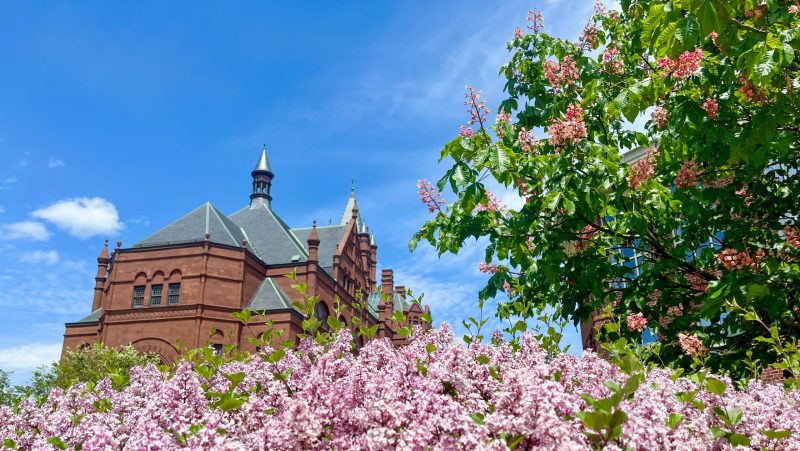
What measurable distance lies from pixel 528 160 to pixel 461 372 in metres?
4.96

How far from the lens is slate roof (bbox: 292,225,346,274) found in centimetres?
5788

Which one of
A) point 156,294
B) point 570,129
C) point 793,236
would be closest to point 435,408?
point 570,129

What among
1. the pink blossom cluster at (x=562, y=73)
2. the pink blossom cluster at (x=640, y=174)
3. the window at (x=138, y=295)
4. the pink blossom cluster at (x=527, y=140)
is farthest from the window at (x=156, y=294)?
the pink blossom cluster at (x=640, y=174)

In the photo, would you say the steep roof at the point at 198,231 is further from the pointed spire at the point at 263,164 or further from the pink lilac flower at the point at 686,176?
the pink lilac flower at the point at 686,176

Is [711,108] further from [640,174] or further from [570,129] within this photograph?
[570,129]

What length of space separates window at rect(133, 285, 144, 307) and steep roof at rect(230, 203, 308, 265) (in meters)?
10.9

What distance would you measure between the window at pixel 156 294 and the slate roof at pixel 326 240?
14929 mm

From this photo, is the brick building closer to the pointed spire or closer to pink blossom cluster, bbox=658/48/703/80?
the pointed spire

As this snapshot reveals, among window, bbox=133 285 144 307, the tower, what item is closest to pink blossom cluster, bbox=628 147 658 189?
window, bbox=133 285 144 307

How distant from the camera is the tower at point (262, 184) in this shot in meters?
61.5

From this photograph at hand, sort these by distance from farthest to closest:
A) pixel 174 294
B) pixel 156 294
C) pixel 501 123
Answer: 1. pixel 156 294
2. pixel 174 294
3. pixel 501 123

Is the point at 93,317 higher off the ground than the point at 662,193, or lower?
higher

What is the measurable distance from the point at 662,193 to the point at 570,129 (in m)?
1.67

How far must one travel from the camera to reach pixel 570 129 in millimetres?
6875
